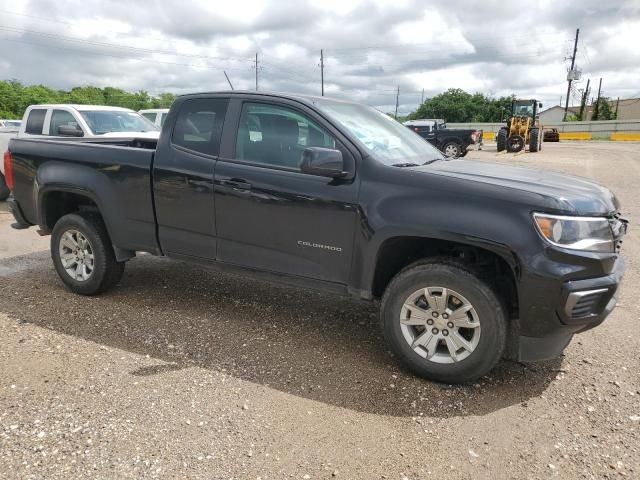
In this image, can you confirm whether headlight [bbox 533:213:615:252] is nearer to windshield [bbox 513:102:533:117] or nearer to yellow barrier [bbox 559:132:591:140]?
windshield [bbox 513:102:533:117]

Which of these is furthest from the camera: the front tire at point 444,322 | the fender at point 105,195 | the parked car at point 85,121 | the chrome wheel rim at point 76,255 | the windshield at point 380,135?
the parked car at point 85,121

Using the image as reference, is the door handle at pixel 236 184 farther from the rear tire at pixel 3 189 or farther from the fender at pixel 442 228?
the rear tire at pixel 3 189

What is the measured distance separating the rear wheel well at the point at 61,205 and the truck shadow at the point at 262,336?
70 cm

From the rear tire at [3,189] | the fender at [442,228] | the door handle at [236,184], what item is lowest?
the rear tire at [3,189]

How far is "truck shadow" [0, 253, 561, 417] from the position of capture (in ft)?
10.6

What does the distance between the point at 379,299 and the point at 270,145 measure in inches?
55.8

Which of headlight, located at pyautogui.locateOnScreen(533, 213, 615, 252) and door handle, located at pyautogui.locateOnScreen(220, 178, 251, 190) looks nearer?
headlight, located at pyautogui.locateOnScreen(533, 213, 615, 252)

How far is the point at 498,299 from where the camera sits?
123 inches

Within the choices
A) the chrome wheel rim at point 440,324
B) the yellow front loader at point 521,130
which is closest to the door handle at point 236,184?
the chrome wheel rim at point 440,324

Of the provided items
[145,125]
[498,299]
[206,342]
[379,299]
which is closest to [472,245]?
[498,299]

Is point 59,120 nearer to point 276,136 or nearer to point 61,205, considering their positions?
point 61,205

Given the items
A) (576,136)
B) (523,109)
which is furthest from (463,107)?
(523,109)

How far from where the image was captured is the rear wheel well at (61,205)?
16.1 feet

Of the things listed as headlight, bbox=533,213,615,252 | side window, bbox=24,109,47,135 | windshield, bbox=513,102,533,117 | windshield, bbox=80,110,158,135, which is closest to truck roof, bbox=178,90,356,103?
headlight, bbox=533,213,615,252
